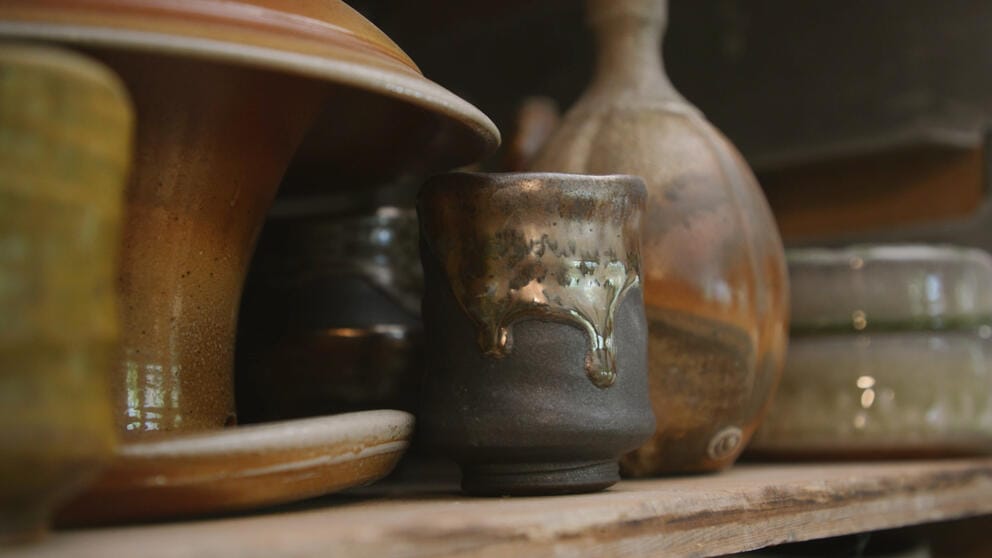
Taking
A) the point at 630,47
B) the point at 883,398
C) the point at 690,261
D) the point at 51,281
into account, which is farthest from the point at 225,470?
the point at 883,398

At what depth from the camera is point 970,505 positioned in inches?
29.4

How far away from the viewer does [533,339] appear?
470 millimetres

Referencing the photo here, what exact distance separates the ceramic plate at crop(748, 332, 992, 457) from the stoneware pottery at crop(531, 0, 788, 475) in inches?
5.0

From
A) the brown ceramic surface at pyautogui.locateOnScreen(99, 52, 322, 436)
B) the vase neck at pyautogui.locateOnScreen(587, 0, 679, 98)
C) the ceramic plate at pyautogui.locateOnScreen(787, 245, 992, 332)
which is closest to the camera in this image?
the brown ceramic surface at pyautogui.locateOnScreen(99, 52, 322, 436)

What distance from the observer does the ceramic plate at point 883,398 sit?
0.78 m

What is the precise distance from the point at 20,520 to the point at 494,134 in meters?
0.28

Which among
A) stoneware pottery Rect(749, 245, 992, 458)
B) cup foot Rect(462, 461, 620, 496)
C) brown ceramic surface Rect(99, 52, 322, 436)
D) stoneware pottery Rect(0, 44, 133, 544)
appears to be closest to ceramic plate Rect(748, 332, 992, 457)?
stoneware pottery Rect(749, 245, 992, 458)

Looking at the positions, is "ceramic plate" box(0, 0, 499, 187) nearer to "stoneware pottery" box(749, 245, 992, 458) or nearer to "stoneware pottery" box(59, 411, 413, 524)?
"stoneware pottery" box(59, 411, 413, 524)

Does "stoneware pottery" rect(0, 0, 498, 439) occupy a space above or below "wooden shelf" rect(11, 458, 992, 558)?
above

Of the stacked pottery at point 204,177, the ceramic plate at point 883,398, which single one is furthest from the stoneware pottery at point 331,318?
the ceramic plate at point 883,398

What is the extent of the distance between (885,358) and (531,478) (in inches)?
17.0

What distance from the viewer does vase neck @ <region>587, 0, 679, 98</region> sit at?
0.69m

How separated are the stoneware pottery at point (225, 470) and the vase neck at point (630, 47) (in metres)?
0.35

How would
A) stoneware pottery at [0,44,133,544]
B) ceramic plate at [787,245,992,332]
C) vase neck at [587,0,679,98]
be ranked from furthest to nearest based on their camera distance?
ceramic plate at [787,245,992,332] → vase neck at [587,0,679,98] → stoneware pottery at [0,44,133,544]
